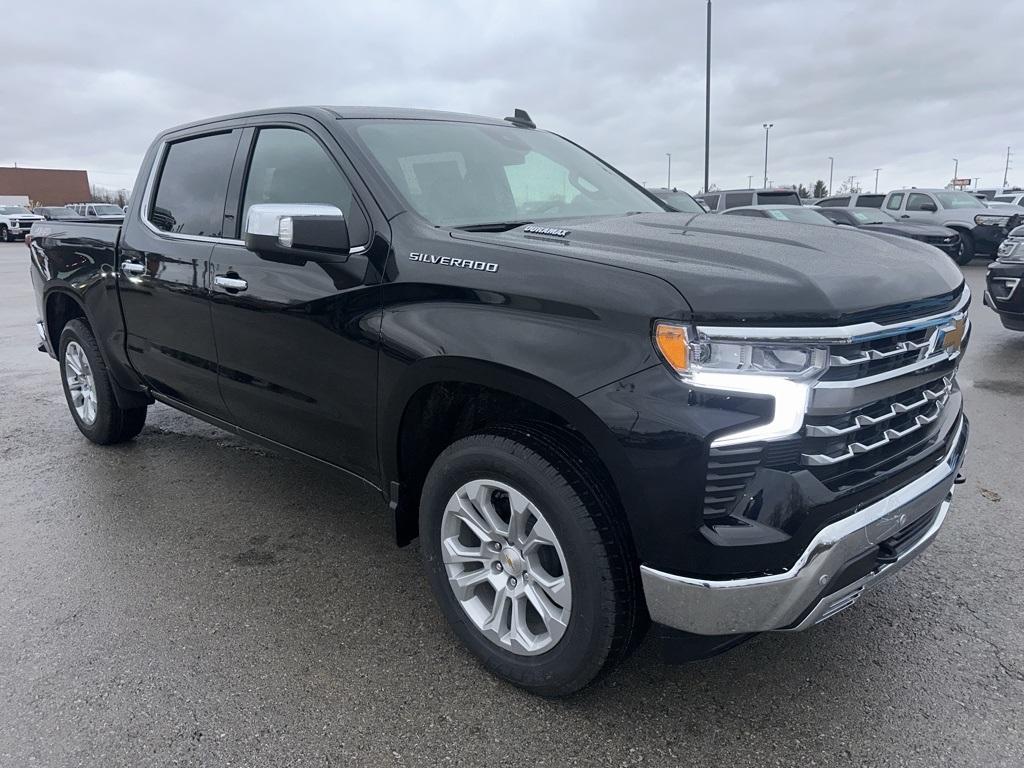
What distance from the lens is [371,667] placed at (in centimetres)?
265

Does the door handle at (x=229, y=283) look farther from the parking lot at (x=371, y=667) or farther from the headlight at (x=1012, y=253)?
the headlight at (x=1012, y=253)

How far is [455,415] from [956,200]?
728 inches

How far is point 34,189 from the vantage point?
70.8 metres

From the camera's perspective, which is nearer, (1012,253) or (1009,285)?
(1009,285)

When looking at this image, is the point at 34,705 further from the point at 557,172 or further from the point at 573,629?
the point at 557,172

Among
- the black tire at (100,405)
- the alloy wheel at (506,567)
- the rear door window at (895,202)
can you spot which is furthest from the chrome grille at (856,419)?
the rear door window at (895,202)

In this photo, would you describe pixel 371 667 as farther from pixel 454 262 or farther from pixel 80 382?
pixel 80 382

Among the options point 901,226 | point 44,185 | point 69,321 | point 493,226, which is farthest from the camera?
point 44,185

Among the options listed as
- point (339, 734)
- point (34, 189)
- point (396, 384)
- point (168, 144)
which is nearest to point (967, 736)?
point (339, 734)

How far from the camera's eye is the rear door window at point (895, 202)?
1855 cm

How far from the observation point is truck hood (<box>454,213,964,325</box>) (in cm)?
200

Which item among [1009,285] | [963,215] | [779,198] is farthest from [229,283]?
[779,198]

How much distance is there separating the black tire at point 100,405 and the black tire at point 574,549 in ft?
10.5

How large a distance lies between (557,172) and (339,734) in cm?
249
